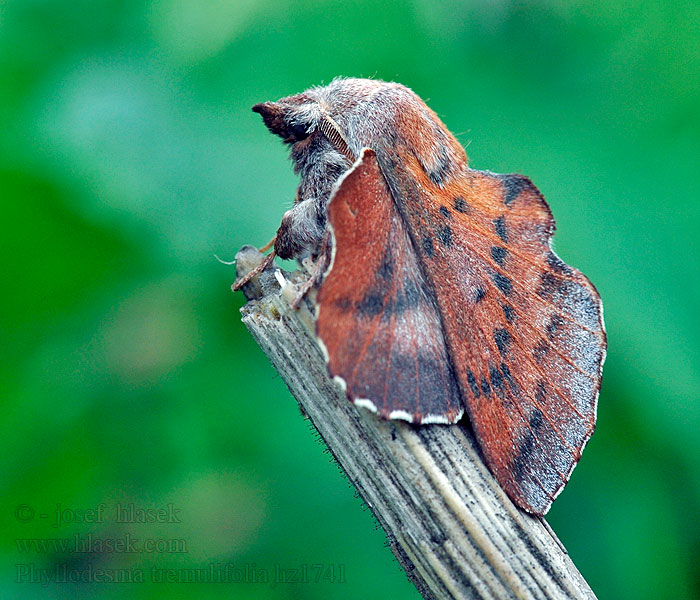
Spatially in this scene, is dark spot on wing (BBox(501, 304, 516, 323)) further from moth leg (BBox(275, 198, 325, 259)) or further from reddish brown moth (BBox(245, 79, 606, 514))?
moth leg (BBox(275, 198, 325, 259))

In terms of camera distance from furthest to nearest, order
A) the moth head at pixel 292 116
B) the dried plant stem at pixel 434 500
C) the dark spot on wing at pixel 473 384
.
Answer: the moth head at pixel 292 116 → the dark spot on wing at pixel 473 384 → the dried plant stem at pixel 434 500

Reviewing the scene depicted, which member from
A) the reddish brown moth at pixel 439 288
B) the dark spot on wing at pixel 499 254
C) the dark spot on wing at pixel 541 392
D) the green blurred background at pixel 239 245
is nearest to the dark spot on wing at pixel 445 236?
the reddish brown moth at pixel 439 288

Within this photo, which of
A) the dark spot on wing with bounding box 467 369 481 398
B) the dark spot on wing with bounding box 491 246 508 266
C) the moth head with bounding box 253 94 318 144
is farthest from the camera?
the moth head with bounding box 253 94 318 144

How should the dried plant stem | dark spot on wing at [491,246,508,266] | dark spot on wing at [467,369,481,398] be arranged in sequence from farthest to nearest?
dark spot on wing at [491,246,508,266] → dark spot on wing at [467,369,481,398] → the dried plant stem

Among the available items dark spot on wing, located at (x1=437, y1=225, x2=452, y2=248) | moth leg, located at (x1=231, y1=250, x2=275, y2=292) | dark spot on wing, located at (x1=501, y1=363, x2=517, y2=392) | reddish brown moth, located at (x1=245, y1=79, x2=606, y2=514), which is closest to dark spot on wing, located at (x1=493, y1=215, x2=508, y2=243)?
reddish brown moth, located at (x1=245, y1=79, x2=606, y2=514)

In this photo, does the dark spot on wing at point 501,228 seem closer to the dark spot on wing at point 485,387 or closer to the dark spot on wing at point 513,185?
the dark spot on wing at point 513,185

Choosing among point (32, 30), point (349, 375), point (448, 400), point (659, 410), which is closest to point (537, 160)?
point (659, 410)
